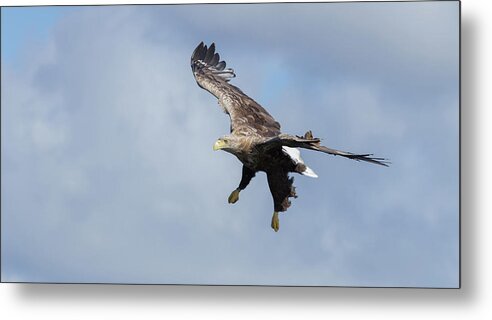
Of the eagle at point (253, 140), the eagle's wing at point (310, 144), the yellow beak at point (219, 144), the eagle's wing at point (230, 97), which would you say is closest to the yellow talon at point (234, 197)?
the eagle at point (253, 140)

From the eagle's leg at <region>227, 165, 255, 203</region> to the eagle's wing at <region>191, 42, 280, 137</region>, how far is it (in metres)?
0.27

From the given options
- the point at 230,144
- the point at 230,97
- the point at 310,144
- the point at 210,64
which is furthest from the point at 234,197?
the point at 310,144

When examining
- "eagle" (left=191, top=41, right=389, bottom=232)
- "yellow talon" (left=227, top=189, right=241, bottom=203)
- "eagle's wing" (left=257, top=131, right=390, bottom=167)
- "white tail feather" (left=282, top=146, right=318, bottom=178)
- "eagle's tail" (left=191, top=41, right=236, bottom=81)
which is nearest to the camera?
"eagle's wing" (left=257, top=131, right=390, bottom=167)

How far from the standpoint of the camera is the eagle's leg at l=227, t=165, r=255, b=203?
9.02 meters

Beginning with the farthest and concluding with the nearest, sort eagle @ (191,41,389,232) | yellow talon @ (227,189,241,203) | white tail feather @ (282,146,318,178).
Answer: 1. yellow talon @ (227,189,241,203)
2. white tail feather @ (282,146,318,178)
3. eagle @ (191,41,389,232)

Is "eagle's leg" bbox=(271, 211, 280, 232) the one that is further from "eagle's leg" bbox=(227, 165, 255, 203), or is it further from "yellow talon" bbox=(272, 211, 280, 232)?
"eagle's leg" bbox=(227, 165, 255, 203)

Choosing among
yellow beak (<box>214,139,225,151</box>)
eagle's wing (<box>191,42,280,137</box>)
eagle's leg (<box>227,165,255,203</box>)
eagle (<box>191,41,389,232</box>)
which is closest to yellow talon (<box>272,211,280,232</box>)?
eagle (<box>191,41,389,232</box>)

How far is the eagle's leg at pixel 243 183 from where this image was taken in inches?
355

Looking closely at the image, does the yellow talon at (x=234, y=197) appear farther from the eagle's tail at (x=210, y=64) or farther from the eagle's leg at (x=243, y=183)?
the eagle's tail at (x=210, y=64)

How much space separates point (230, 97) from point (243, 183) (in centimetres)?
64

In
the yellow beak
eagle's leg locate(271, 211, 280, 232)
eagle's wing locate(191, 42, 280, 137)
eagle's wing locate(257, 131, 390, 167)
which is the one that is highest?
eagle's wing locate(191, 42, 280, 137)

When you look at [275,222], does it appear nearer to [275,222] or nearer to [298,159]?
[275,222]

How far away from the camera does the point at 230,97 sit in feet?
30.6

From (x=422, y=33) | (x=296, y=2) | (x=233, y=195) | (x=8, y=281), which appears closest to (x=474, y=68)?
(x=422, y=33)
